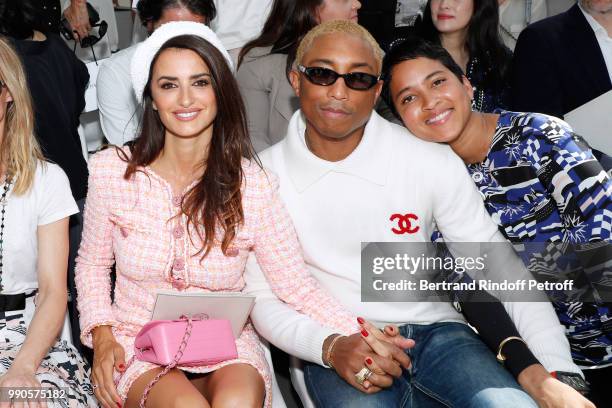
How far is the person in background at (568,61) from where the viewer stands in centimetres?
357

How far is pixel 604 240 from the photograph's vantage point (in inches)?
97.1

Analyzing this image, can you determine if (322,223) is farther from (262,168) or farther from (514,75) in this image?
(514,75)

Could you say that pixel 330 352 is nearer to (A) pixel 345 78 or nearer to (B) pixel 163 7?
(A) pixel 345 78

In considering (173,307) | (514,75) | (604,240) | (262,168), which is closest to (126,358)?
(173,307)

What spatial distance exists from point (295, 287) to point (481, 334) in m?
0.66

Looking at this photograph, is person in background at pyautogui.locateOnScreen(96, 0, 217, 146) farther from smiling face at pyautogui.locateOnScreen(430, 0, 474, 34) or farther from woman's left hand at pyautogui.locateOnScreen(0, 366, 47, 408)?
woman's left hand at pyautogui.locateOnScreen(0, 366, 47, 408)

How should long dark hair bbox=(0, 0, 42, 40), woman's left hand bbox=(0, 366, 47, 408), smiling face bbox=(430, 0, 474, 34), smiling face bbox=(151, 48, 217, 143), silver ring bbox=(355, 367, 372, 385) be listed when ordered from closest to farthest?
woman's left hand bbox=(0, 366, 47, 408), silver ring bbox=(355, 367, 372, 385), smiling face bbox=(151, 48, 217, 143), long dark hair bbox=(0, 0, 42, 40), smiling face bbox=(430, 0, 474, 34)

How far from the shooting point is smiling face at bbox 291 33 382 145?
8.54 feet

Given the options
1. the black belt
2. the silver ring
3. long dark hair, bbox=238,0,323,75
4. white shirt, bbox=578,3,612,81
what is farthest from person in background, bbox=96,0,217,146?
the silver ring

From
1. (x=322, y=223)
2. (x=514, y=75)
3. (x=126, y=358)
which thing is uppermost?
(x=514, y=75)

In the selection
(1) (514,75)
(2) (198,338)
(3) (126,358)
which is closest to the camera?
(2) (198,338)

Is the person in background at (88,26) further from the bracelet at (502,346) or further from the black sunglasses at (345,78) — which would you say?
the bracelet at (502,346)

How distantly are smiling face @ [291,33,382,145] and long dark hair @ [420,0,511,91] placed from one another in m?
1.35

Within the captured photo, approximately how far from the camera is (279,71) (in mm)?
3637
